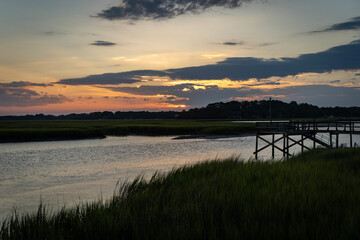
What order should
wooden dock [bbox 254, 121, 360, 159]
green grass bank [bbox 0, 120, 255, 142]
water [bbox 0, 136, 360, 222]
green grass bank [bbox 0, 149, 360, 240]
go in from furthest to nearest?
green grass bank [bbox 0, 120, 255, 142] < wooden dock [bbox 254, 121, 360, 159] < water [bbox 0, 136, 360, 222] < green grass bank [bbox 0, 149, 360, 240]

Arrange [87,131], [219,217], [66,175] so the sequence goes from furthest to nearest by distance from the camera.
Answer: [87,131] → [66,175] → [219,217]

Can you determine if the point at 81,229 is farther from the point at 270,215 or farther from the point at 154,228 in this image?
the point at 270,215

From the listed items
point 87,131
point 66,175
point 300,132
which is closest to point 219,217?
point 66,175

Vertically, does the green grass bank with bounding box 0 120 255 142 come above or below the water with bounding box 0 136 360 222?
above

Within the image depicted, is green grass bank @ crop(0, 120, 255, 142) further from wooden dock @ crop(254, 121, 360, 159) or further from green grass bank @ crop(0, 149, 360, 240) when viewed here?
green grass bank @ crop(0, 149, 360, 240)

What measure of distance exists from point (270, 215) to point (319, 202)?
2.27 metres

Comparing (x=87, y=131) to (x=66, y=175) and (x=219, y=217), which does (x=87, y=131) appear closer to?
(x=66, y=175)

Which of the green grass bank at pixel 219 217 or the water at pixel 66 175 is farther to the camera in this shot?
the water at pixel 66 175

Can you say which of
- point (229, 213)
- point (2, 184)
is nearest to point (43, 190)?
point (2, 184)

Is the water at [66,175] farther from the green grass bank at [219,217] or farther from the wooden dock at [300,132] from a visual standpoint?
the wooden dock at [300,132]

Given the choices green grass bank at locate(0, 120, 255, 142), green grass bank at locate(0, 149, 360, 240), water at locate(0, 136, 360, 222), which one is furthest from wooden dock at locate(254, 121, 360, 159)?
green grass bank at locate(0, 120, 255, 142)

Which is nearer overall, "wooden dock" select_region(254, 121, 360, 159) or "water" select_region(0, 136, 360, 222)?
"water" select_region(0, 136, 360, 222)

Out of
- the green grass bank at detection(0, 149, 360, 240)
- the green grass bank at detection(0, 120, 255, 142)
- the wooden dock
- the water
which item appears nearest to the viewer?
the green grass bank at detection(0, 149, 360, 240)

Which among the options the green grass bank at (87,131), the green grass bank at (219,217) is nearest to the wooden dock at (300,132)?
the green grass bank at (219,217)
